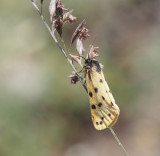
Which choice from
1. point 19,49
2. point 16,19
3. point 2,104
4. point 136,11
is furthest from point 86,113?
Result: point 136,11

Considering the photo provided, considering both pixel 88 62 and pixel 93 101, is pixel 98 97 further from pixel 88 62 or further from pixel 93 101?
pixel 88 62

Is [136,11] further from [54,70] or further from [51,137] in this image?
[51,137]

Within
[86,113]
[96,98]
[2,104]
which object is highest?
[96,98]

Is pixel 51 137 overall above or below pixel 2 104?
below

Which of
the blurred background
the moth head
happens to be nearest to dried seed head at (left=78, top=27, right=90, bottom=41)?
the moth head

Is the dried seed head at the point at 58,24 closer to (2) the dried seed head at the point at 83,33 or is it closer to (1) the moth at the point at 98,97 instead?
(2) the dried seed head at the point at 83,33

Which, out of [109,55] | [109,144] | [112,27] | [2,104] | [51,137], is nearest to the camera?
[51,137]

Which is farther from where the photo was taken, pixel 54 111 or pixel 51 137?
pixel 54 111

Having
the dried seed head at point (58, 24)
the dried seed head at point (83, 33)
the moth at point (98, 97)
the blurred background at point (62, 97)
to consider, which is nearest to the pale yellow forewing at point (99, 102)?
the moth at point (98, 97)
